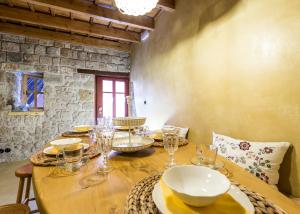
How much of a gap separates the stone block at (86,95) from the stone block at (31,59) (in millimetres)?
972

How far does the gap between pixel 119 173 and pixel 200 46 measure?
1795 mm

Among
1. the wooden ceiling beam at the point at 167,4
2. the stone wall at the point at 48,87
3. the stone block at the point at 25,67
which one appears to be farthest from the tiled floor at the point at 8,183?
the wooden ceiling beam at the point at 167,4

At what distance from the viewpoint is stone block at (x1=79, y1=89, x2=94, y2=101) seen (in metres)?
3.59

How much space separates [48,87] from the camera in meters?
3.29

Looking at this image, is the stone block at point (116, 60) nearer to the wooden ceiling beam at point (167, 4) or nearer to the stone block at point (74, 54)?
the stone block at point (74, 54)

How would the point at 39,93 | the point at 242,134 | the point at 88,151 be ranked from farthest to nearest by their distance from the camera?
the point at 39,93
the point at 242,134
the point at 88,151

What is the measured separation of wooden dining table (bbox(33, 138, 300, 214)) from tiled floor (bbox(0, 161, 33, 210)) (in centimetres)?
166

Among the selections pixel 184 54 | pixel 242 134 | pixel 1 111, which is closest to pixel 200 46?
pixel 184 54

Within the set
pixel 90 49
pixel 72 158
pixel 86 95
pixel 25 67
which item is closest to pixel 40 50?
pixel 25 67

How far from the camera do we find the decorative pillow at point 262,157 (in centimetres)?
112

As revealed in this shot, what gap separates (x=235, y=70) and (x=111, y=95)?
301 centimetres

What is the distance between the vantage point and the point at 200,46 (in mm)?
1995

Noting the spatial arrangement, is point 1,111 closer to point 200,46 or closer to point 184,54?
point 184,54

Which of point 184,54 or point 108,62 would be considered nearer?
point 184,54
